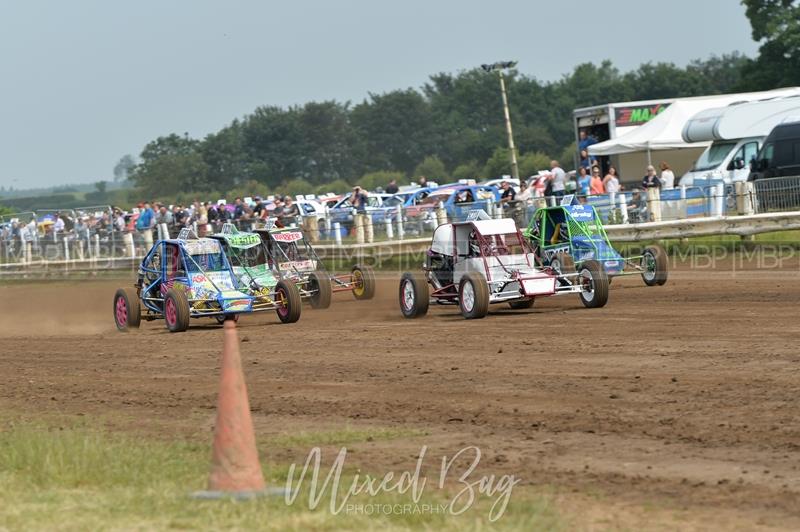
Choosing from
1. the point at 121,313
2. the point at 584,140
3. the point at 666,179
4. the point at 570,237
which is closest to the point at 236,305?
the point at 121,313

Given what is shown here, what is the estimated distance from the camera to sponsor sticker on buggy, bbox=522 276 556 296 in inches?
631

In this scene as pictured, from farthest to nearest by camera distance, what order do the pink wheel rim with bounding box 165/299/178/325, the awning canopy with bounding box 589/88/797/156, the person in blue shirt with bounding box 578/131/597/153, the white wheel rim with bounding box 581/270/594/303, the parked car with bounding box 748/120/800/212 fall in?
the person in blue shirt with bounding box 578/131/597/153, the awning canopy with bounding box 589/88/797/156, the parked car with bounding box 748/120/800/212, the pink wheel rim with bounding box 165/299/178/325, the white wheel rim with bounding box 581/270/594/303

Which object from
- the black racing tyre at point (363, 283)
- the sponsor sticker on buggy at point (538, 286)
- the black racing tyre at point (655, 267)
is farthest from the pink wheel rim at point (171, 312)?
the black racing tyre at point (655, 267)

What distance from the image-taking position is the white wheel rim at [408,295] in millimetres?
17250

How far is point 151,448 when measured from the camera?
8141 mm

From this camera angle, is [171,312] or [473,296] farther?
[171,312]

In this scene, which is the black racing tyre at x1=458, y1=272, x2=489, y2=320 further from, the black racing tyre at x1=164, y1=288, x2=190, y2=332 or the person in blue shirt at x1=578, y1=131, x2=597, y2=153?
the person in blue shirt at x1=578, y1=131, x2=597, y2=153

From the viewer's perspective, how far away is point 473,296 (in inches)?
635

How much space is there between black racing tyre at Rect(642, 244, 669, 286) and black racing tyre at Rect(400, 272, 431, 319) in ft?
12.2

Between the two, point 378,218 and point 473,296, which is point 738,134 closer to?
point 378,218

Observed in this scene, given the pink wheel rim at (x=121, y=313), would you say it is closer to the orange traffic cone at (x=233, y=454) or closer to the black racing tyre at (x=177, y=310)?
the black racing tyre at (x=177, y=310)

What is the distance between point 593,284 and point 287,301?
430 centimetres

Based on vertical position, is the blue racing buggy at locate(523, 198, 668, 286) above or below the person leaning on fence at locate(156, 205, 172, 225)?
below

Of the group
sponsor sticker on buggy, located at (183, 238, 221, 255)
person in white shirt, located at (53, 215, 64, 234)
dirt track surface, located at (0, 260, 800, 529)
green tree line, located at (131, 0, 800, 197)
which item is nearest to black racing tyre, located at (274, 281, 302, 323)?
dirt track surface, located at (0, 260, 800, 529)
